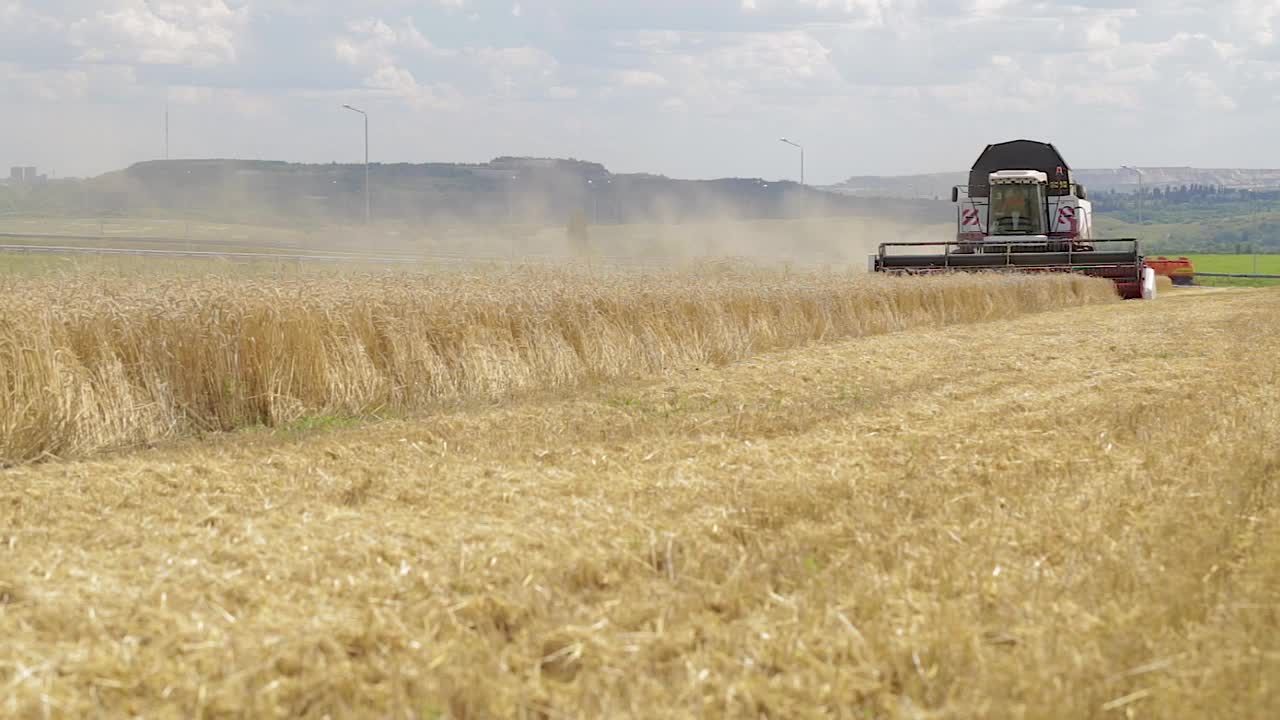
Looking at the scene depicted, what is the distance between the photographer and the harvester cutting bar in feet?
98.5

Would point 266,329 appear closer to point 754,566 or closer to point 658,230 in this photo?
point 754,566

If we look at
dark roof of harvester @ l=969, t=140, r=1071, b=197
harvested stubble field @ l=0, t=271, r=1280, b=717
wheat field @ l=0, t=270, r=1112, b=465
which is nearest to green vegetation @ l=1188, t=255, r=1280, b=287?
dark roof of harvester @ l=969, t=140, r=1071, b=197

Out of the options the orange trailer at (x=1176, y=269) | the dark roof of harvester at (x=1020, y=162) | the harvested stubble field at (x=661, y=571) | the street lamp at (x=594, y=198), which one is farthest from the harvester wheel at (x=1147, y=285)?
the street lamp at (x=594, y=198)

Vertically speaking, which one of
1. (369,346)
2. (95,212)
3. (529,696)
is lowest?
(529,696)

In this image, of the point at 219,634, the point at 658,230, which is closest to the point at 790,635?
the point at 219,634

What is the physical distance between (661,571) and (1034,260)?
90.9 ft

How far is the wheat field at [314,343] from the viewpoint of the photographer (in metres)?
9.21

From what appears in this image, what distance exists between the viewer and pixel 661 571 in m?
5.46

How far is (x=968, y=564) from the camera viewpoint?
17.9 feet

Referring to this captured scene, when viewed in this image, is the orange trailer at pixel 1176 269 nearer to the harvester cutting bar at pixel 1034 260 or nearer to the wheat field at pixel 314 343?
the harvester cutting bar at pixel 1034 260

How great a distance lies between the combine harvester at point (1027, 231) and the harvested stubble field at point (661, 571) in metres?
21.6

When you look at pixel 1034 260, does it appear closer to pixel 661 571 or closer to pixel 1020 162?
pixel 1020 162

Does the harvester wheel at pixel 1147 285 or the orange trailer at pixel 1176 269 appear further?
the orange trailer at pixel 1176 269

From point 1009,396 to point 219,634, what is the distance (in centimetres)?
832
